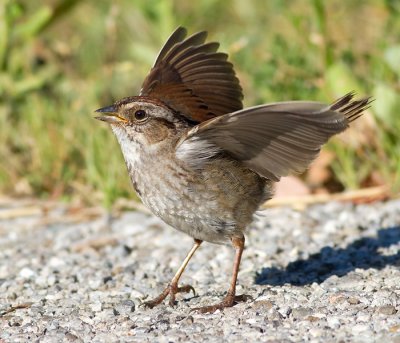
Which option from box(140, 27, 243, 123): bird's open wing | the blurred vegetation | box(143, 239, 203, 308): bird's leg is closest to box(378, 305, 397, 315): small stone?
box(143, 239, 203, 308): bird's leg

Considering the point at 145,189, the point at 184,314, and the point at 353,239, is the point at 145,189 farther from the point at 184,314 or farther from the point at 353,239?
the point at 353,239

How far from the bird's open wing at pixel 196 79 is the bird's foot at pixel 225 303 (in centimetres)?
118

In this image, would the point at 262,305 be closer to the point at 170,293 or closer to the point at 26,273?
the point at 170,293

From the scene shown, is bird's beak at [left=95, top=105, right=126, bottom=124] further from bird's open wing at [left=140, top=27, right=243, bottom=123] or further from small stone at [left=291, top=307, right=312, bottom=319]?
small stone at [left=291, top=307, right=312, bottom=319]

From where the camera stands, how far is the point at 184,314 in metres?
4.63

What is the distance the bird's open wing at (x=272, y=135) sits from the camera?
13.7 ft

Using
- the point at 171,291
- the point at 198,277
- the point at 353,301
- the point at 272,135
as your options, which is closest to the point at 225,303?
the point at 171,291

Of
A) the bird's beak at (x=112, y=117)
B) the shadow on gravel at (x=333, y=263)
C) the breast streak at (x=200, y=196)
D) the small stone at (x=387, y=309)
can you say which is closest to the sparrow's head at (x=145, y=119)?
the bird's beak at (x=112, y=117)

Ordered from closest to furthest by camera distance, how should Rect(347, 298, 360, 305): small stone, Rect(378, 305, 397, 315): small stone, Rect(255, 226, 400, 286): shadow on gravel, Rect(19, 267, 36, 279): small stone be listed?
1. Rect(378, 305, 397, 315): small stone
2. Rect(347, 298, 360, 305): small stone
3. Rect(255, 226, 400, 286): shadow on gravel
4. Rect(19, 267, 36, 279): small stone

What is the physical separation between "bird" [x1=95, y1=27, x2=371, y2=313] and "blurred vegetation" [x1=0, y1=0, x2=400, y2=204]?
152cm

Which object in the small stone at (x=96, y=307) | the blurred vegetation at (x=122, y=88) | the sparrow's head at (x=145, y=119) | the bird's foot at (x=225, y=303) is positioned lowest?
the bird's foot at (x=225, y=303)

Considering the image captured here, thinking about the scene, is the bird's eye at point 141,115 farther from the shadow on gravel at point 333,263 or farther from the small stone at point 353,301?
the small stone at point 353,301

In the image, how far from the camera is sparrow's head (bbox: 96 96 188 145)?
5.04 m

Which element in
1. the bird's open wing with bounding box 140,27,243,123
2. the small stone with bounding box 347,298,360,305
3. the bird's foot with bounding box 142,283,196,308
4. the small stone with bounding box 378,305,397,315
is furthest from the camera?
the bird's open wing with bounding box 140,27,243,123
